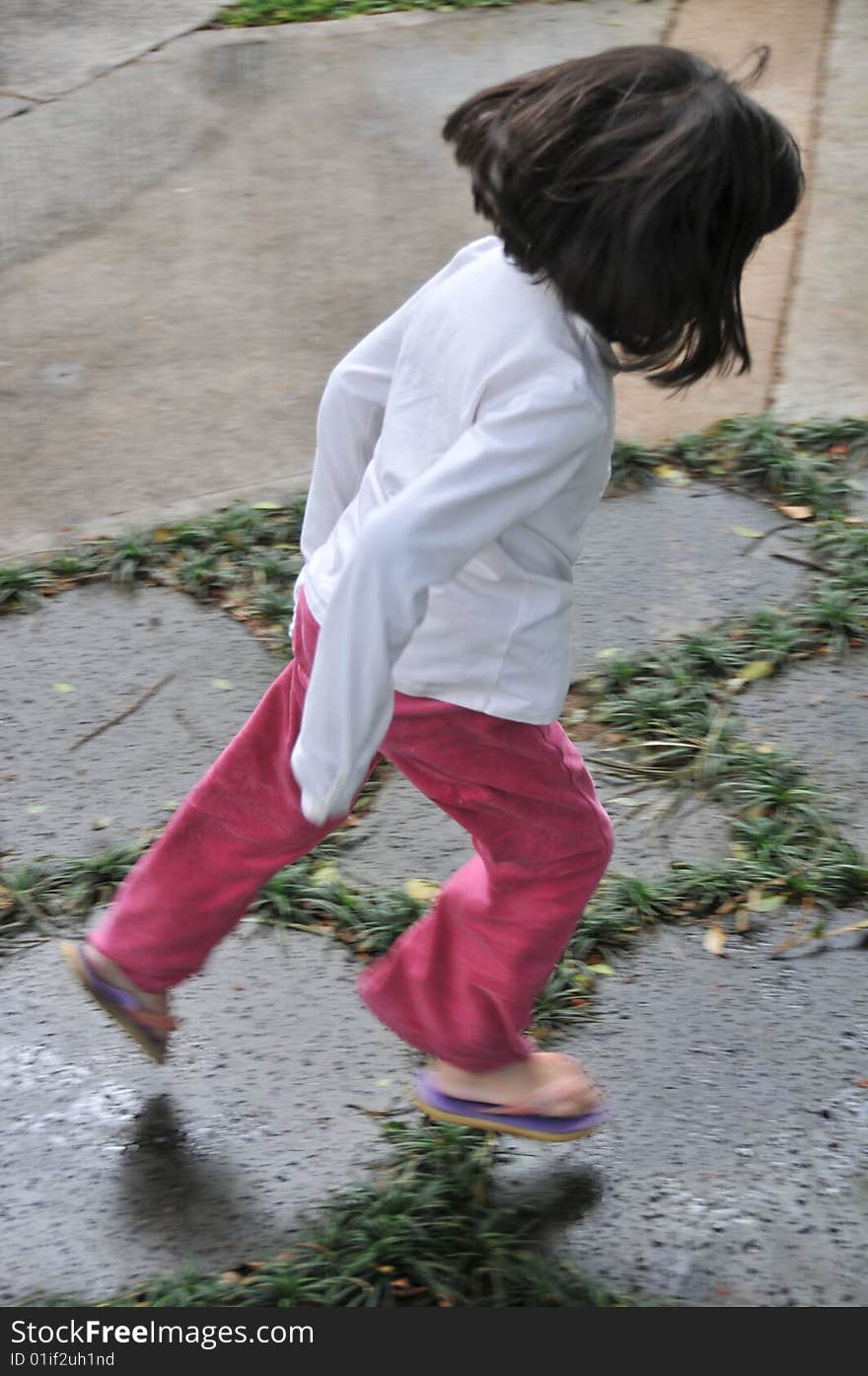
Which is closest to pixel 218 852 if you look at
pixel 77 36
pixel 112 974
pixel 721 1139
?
pixel 112 974

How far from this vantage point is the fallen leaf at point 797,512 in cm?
393

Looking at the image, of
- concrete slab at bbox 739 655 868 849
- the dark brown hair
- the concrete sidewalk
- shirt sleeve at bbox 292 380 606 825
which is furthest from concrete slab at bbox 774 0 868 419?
shirt sleeve at bbox 292 380 606 825

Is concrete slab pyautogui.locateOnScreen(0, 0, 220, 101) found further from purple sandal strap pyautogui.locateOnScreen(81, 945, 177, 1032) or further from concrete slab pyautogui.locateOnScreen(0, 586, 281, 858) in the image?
purple sandal strap pyautogui.locateOnScreen(81, 945, 177, 1032)

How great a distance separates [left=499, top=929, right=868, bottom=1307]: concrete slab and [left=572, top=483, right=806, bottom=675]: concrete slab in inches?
38.0

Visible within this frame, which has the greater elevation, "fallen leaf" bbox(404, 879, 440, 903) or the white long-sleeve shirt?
the white long-sleeve shirt

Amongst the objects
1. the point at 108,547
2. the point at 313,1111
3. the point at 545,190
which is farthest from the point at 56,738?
the point at 545,190

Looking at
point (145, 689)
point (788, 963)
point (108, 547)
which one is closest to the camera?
point (788, 963)

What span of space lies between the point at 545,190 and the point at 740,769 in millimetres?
1625

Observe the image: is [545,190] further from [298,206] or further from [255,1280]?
[298,206]

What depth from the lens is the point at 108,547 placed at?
3832 millimetres

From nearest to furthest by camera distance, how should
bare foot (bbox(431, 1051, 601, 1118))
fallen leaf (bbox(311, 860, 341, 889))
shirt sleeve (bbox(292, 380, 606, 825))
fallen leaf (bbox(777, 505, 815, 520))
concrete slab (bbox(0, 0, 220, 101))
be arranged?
shirt sleeve (bbox(292, 380, 606, 825)) → bare foot (bbox(431, 1051, 601, 1118)) → fallen leaf (bbox(311, 860, 341, 889)) → fallen leaf (bbox(777, 505, 815, 520)) → concrete slab (bbox(0, 0, 220, 101))

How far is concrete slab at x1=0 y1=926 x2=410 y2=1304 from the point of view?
7.37ft

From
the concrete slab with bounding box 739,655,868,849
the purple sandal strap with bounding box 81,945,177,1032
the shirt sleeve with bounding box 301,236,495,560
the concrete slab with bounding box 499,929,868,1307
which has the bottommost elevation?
the concrete slab with bounding box 499,929,868,1307

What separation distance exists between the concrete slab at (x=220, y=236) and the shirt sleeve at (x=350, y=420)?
1844 mm
